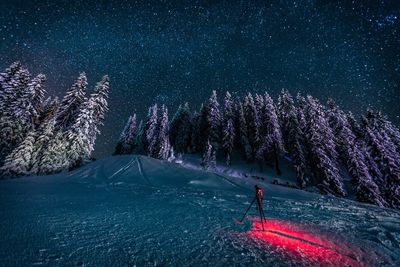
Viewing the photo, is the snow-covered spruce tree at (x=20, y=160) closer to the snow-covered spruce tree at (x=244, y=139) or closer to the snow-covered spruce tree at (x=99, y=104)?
the snow-covered spruce tree at (x=99, y=104)

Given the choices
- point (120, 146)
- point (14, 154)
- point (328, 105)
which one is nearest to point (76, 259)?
point (14, 154)

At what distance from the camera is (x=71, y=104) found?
28688 mm

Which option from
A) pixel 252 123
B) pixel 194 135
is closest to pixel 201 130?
pixel 194 135

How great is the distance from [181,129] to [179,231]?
1707 inches

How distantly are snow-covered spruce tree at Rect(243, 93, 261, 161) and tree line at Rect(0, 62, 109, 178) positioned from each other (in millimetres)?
27228

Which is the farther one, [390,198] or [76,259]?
[390,198]

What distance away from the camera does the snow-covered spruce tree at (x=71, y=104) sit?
28109mm

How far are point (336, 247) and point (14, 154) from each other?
31014 mm

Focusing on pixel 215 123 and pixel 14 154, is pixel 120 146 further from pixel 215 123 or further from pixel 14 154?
pixel 14 154

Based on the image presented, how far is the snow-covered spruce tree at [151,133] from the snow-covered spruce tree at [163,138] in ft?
3.55

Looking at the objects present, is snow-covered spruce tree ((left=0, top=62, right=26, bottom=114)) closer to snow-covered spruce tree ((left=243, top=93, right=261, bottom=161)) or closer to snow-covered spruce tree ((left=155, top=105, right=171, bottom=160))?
snow-covered spruce tree ((left=155, top=105, right=171, bottom=160))

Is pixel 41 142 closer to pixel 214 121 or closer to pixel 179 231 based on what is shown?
pixel 179 231

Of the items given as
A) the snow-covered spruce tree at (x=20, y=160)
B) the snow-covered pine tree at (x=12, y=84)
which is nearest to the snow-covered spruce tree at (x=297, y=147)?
the snow-covered spruce tree at (x=20, y=160)

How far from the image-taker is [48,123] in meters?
27.0
